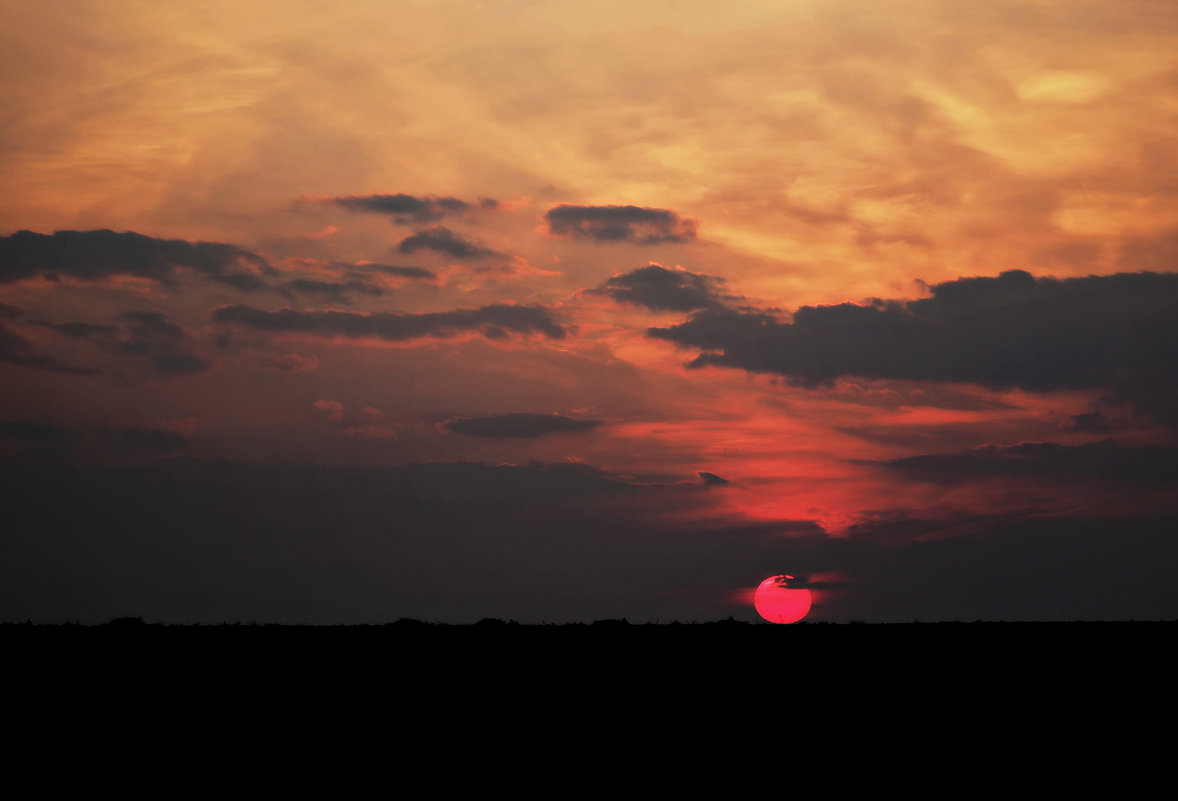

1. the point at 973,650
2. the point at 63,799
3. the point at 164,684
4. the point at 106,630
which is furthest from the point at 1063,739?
the point at 106,630

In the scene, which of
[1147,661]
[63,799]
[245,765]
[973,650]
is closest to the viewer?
→ [63,799]

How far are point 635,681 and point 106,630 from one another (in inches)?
1858

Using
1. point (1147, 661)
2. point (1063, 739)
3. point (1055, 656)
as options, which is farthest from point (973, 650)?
point (1063, 739)

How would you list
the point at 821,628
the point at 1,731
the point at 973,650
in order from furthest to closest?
the point at 821,628 < the point at 973,650 < the point at 1,731

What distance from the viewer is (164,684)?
5406cm

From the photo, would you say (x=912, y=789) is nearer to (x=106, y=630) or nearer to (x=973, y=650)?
(x=973, y=650)

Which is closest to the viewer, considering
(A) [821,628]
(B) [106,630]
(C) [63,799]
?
(C) [63,799]

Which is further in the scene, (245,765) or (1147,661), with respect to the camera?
(1147,661)

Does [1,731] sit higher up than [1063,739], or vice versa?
[1,731]

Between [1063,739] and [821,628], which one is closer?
[1063,739]

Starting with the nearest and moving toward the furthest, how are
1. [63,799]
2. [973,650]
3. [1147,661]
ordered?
[63,799] → [1147,661] → [973,650]

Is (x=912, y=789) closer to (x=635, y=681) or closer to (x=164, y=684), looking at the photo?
(x=635, y=681)

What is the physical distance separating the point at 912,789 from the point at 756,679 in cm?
2053

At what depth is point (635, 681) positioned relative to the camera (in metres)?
55.4
